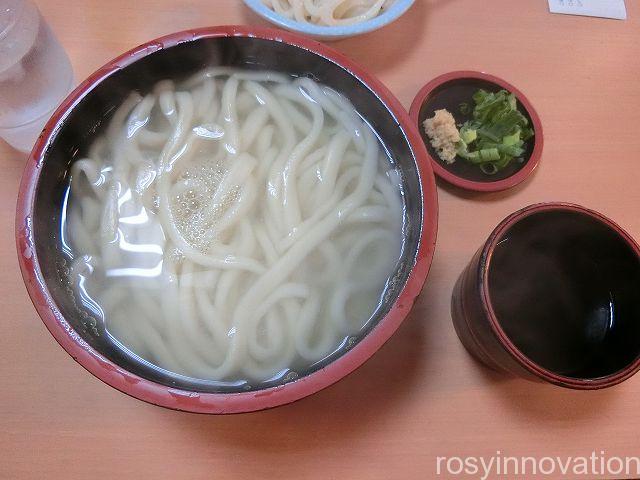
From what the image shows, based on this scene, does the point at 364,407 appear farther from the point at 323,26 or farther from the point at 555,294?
the point at 323,26

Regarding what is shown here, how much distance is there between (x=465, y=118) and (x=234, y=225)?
2.34ft

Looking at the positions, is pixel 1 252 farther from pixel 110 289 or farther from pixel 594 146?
pixel 594 146

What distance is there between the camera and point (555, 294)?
1064 millimetres

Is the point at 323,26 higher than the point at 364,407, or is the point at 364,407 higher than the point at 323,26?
the point at 323,26

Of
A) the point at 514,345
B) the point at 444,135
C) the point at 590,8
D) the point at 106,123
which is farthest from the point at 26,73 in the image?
the point at 590,8

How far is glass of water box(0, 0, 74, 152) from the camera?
108 centimetres

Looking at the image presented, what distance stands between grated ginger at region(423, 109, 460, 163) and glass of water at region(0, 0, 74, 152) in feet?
3.05

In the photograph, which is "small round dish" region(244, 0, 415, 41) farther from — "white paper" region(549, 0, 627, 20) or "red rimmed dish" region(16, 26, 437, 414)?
"white paper" region(549, 0, 627, 20)

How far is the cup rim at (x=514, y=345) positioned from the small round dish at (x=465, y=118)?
28cm

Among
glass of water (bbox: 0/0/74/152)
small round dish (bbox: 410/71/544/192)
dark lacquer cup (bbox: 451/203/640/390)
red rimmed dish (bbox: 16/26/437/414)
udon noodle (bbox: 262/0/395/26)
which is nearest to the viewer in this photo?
red rimmed dish (bbox: 16/26/437/414)

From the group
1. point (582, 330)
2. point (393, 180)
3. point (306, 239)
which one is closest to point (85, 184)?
point (306, 239)

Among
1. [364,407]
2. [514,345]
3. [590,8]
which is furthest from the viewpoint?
[590,8]

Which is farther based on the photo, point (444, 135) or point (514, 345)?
point (444, 135)

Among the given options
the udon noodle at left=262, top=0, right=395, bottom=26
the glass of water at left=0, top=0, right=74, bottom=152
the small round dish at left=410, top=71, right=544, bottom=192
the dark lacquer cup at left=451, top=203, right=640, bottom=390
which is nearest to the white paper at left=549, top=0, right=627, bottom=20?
the small round dish at left=410, top=71, right=544, bottom=192
